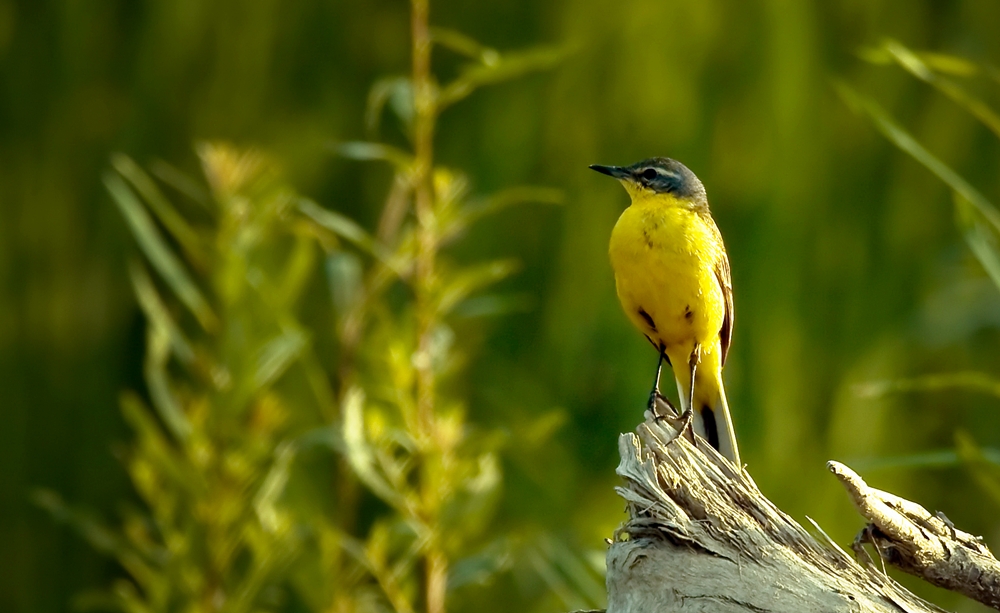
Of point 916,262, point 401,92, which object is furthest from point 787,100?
point 401,92

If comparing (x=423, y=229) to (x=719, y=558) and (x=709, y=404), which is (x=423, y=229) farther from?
(x=719, y=558)

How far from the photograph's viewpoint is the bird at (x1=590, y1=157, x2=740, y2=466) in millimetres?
1620

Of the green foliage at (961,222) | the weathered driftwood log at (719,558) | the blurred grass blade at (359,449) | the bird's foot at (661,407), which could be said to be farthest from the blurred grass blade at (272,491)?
the green foliage at (961,222)

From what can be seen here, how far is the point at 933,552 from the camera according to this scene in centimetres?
107

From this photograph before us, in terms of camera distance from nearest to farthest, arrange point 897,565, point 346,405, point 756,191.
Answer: point 897,565 < point 346,405 < point 756,191

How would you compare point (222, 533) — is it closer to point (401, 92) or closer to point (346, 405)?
point (346, 405)

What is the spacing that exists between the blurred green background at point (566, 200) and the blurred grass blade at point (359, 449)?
981 millimetres

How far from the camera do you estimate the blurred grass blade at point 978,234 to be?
1.44 m

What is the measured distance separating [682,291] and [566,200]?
1.01 metres

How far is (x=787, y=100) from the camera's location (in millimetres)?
2658

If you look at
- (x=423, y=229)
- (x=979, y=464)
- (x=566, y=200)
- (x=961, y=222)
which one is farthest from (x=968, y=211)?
(x=566, y=200)

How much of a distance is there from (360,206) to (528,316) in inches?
18.6

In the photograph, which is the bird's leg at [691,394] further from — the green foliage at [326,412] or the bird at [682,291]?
the green foliage at [326,412]

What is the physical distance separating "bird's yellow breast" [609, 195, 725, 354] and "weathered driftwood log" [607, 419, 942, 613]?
0.48 metres
